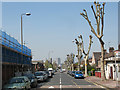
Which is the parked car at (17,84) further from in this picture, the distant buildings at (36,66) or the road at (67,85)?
the distant buildings at (36,66)

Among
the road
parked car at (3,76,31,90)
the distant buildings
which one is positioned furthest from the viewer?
the distant buildings

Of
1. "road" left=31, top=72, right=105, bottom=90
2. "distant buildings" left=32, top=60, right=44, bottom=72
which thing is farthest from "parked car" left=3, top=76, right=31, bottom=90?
"distant buildings" left=32, top=60, right=44, bottom=72

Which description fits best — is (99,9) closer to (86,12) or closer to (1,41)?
(86,12)

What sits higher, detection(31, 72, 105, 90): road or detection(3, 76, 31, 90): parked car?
detection(3, 76, 31, 90): parked car

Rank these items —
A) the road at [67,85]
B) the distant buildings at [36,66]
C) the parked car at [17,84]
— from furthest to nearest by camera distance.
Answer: the distant buildings at [36,66] → the road at [67,85] → the parked car at [17,84]

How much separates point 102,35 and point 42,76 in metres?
10.8

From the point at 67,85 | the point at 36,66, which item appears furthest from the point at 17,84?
the point at 36,66

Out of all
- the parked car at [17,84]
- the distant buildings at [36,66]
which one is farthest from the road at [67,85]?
the distant buildings at [36,66]

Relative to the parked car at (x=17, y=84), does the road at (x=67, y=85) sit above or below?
below

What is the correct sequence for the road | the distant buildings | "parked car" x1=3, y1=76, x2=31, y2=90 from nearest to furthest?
"parked car" x1=3, y1=76, x2=31, y2=90
the road
the distant buildings

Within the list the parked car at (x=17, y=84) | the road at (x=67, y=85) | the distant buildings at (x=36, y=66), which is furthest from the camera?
the distant buildings at (x=36, y=66)

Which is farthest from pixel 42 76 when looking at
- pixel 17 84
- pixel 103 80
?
pixel 17 84

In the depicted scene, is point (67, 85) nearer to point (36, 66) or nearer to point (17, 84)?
point (17, 84)

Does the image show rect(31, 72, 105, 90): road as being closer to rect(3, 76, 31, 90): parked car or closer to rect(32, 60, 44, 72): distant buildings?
rect(3, 76, 31, 90): parked car
